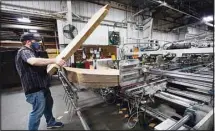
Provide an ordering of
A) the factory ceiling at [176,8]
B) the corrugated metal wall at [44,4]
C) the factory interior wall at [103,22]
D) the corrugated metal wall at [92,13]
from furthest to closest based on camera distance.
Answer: the factory ceiling at [176,8]
the factory interior wall at [103,22]
the corrugated metal wall at [92,13]
the corrugated metal wall at [44,4]

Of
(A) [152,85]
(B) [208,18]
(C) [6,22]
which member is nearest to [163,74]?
(A) [152,85]

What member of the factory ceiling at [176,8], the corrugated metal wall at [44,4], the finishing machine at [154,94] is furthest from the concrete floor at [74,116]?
the factory ceiling at [176,8]

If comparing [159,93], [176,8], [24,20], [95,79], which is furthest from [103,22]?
[95,79]

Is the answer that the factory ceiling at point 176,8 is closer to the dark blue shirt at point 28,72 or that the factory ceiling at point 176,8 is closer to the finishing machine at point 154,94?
the finishing machine at point 154,94

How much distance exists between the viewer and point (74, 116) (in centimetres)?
222

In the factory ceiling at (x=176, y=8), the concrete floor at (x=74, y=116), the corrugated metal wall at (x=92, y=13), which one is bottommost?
the concrete floor at (x=74, y=116)

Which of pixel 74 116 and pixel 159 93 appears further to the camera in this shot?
pixel 74 116

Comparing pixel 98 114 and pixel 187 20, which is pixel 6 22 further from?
pixel 187 20

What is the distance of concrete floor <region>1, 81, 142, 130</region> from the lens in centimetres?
195

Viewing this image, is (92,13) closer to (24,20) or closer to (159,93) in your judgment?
(24,20)

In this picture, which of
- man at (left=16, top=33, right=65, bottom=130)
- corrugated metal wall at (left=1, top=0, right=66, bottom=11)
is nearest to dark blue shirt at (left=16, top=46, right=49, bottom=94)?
man at (left=16, top=33, right=65, bottom=130)

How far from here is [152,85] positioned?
1.97 metres

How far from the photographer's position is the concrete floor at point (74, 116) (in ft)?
6.41

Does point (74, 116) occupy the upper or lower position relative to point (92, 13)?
lower
